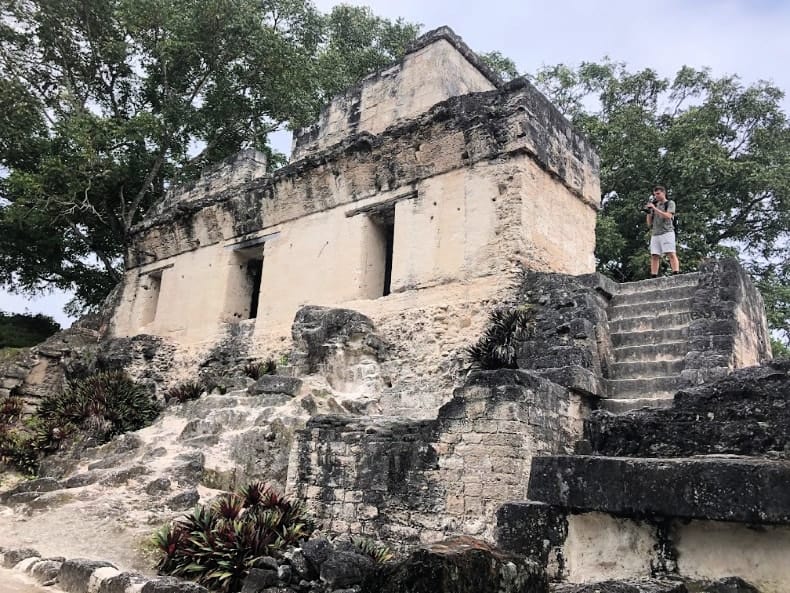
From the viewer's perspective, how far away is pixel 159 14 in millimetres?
18156

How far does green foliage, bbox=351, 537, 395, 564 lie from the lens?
5830 mm

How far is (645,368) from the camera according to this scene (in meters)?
7.48

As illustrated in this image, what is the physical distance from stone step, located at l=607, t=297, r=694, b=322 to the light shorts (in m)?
1.34

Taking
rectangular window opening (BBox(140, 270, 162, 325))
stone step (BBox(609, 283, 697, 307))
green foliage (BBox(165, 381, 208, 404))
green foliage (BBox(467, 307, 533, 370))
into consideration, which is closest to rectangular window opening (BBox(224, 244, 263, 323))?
green foliage (BBox(165, 381, 208, 404))

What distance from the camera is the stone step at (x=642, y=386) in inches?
274

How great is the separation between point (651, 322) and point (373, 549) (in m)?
4.32

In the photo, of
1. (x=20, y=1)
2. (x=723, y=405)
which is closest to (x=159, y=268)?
(x=20, y=1)

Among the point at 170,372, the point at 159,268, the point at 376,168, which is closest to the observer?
the point at 376,168

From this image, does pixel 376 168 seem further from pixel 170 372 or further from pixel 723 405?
pixel 723 405

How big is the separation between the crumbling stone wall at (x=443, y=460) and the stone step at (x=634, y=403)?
402mm

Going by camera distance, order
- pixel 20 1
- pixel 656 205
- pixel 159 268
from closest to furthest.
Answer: pixel 656 205 < pixel 159 268 < pixel 20 1

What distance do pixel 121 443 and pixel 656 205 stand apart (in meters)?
8.48

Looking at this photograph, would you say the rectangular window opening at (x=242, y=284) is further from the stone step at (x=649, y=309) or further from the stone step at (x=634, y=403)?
the stone step at (x=634, y=403)

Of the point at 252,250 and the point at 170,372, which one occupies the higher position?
the point at 252,250
